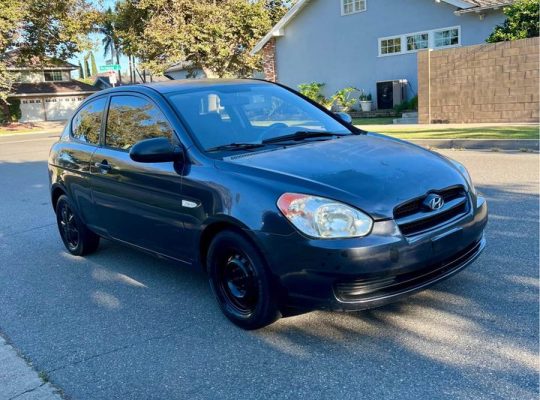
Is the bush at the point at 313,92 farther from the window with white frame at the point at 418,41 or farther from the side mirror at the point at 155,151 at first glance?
the side mirror at the point at 155,151

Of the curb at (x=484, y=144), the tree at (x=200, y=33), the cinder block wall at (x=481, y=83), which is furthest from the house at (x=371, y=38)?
the curb at (x=484, y=144)

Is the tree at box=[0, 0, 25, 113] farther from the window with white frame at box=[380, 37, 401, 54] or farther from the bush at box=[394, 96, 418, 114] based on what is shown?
the bush at box=[394, 96, 418, 114]

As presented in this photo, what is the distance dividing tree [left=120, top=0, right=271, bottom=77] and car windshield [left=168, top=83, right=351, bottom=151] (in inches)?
1183

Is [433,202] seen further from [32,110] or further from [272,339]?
[32,110]

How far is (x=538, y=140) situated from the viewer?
11.1 metres

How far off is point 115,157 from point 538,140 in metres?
9.27

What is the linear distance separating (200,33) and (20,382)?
109 ft

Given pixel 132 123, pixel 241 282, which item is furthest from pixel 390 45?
pixel 241 282

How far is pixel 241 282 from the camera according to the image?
3.74 metres

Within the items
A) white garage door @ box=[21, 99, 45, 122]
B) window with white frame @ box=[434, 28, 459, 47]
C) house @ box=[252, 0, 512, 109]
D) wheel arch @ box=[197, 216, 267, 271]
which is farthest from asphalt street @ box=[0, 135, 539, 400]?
white garage door @ box=[21, 99, 45, 122]

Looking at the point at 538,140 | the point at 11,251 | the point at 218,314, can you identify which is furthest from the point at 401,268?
the point at 538,140

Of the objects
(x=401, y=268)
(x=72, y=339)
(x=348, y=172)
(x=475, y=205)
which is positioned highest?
(x=348, y=172)

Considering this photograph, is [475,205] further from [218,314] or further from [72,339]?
[72,339]

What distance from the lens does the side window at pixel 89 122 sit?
5332mm
